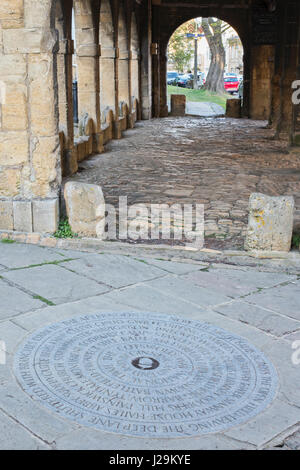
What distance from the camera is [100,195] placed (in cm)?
638

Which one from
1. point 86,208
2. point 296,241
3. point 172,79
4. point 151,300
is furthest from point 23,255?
point 172,79

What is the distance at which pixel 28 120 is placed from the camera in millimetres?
6359

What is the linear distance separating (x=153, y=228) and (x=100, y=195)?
2.74ft

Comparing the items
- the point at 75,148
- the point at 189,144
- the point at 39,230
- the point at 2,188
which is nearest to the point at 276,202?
the point at 39,230

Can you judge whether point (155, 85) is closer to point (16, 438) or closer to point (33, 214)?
point (33, 214)

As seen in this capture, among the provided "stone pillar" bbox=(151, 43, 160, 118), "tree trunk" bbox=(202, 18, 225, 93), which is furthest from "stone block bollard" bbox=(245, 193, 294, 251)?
"tree trunk" bbox=(202, 18, 225, 93)

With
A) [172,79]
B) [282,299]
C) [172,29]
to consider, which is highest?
[172,29]

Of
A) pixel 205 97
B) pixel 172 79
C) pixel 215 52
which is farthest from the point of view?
pixel 172 79

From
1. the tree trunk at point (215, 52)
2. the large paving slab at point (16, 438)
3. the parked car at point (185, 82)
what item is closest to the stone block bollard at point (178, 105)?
the tree trunk at point (215, 52)

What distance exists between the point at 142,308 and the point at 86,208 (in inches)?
82.9

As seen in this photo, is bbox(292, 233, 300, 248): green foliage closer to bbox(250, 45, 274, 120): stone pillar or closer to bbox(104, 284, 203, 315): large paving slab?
bbox(104, 284, 203, 315): large paving slab

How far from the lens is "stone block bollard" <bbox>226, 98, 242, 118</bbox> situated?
893 inches

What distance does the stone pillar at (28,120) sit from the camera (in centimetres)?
615
